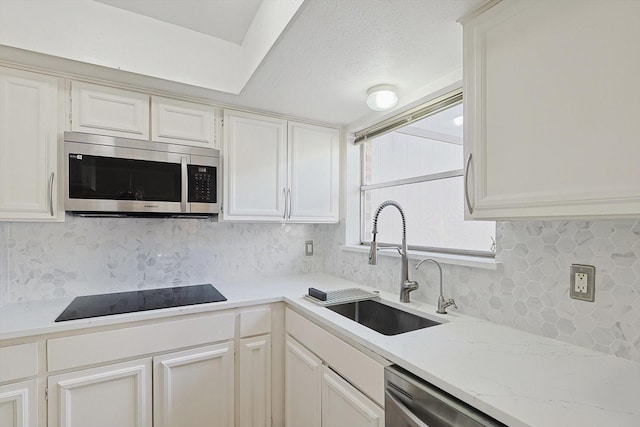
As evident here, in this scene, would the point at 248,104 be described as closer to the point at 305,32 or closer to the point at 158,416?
the point at 305,32

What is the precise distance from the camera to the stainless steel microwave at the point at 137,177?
5.42 feet

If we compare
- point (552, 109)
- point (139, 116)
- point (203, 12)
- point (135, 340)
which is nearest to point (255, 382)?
point (135, 340)

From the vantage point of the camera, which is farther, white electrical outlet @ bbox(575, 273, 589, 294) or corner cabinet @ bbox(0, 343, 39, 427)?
corner cabinet @ bbox(0, 343, 39, 427)

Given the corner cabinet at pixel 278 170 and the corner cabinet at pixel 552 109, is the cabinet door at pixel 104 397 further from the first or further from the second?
the corner cabinet at pixel 552 109

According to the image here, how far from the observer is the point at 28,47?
144 centimetres

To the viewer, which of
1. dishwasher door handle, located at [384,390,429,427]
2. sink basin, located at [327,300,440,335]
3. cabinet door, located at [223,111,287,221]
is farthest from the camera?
cabinet door, located at [223,111,287,221]

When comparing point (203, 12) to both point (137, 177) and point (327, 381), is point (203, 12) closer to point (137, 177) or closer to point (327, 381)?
point (137, 177)

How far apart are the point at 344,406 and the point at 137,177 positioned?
1.59 meters

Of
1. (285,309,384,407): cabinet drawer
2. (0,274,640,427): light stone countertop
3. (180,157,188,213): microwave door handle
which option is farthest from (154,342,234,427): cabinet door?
(180,157,188,213): microwave door handle

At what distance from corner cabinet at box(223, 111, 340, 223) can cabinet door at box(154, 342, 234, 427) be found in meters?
0.83

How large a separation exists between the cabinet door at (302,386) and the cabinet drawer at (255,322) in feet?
0.52

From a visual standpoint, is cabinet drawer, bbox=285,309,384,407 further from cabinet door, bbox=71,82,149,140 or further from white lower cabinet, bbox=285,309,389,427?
cabinet door, bbox=71,82,149,140

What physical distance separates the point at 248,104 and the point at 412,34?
1.16 meters

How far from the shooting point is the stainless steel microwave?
5.42ft
